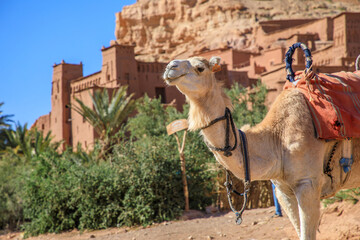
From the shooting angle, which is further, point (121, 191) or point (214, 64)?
point (121, 191)

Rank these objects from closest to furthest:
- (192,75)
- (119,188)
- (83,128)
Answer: (192,75)
(119,188)
(83,128)

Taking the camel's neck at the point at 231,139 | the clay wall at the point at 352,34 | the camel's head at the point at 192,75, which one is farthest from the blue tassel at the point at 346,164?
the clay wall at the point at 352,34

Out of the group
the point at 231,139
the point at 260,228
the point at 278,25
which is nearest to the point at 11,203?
the point at 260,228

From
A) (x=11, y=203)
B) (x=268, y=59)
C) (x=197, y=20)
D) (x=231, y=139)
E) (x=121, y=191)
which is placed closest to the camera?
(x=231, y=139)

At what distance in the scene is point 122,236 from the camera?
8.88 m

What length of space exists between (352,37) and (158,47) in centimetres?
3490

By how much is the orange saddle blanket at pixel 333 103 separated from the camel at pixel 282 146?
0.28 feet

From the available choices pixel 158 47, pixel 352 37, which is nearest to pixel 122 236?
pixel 352 37

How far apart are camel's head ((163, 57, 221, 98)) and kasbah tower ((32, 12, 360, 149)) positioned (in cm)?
2274

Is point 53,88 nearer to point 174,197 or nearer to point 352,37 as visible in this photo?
point 352,37

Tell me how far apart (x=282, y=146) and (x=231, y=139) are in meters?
0.56

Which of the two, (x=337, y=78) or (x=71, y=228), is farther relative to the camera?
(x=71, y=228)

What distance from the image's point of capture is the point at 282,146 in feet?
13.1

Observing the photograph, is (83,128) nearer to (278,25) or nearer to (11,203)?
(11,203)
